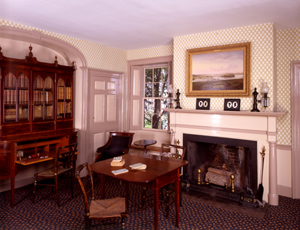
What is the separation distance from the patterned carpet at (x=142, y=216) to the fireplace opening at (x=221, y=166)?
49 cm

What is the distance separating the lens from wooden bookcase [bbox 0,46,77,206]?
401 cm

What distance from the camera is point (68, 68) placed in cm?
522

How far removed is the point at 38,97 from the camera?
15.4ft

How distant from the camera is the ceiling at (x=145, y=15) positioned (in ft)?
11.1

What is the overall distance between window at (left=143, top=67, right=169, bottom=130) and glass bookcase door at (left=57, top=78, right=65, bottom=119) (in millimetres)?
2141

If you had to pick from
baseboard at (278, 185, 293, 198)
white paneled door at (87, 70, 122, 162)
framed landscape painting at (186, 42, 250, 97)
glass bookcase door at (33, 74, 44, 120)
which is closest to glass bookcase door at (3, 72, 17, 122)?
glass bookcase door at (33, 74, 44, 120)

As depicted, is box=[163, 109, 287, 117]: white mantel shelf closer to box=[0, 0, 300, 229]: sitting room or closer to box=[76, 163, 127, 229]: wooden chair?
box=[0, 0, 300, 229]: sitting room

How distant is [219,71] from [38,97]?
140 inches

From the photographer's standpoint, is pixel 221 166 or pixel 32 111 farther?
pixel 221 166

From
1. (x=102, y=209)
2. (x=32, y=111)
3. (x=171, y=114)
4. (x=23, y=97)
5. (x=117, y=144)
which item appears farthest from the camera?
(x=117, y=144)

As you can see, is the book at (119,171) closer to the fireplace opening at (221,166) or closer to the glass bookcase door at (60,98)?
the fireplace opening at (221,166)

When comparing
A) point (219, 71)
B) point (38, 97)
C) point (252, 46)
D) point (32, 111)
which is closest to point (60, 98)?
point (38, 97)

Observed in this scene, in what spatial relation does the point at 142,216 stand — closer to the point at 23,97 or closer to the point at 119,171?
the point at 119,171

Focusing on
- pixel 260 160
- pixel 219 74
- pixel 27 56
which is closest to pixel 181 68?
pixel 219 74
